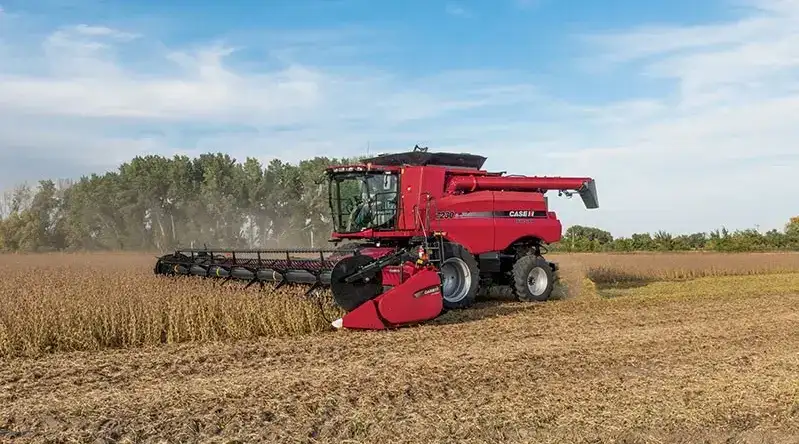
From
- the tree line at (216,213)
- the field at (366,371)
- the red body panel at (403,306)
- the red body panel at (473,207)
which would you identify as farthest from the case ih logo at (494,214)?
the tree line at (216,213)

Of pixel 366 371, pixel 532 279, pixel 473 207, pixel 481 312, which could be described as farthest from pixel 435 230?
pixel 366 371

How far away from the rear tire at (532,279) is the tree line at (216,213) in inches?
656

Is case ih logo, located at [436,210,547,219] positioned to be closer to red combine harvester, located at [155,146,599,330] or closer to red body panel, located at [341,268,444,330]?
red combine harvester, located at [155,146,599,330]

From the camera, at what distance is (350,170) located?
36.6ft

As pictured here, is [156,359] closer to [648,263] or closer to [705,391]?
[705,391]

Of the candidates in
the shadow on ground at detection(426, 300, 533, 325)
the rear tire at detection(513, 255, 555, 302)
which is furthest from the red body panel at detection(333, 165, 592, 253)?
the shadow on ground at detection(426, 300, 533, 325)

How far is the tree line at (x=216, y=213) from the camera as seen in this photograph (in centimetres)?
2995

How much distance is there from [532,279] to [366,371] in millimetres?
6716

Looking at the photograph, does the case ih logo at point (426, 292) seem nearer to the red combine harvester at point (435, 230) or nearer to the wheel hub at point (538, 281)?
the red combine harvester at point (435, 230)

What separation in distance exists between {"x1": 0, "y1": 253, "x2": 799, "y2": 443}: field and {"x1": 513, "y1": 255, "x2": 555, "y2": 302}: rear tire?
1337 mm

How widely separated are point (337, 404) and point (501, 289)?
8.59 metres

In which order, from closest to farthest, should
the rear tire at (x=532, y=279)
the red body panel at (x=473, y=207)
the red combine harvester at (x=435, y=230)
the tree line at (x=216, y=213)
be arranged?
1. the red combine harvester at (x=435, y=230)
2. the red body panel at (x=473, y=207)
3. the rear tire at (x=532, y=279)
4. the tree line at (x=216, y=213)

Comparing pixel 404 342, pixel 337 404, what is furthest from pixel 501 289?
pixel 337 404

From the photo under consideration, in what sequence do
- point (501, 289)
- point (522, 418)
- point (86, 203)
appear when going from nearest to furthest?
point (522, 418) < point (501, 289) < point (86, 203)
